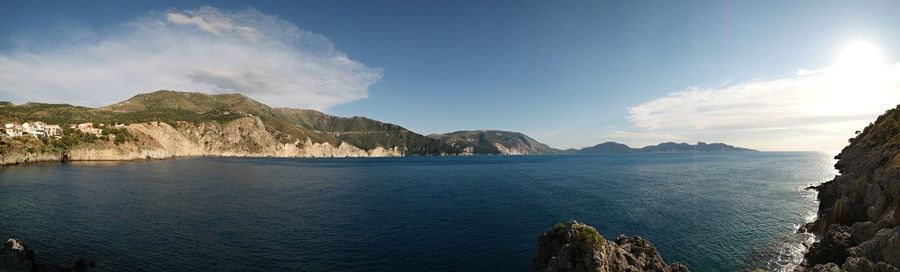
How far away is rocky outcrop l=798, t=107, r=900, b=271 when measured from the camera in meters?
31.4

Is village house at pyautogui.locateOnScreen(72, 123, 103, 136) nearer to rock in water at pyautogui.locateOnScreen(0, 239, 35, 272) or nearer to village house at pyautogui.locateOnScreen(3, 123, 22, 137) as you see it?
village house at pyautogui.locateOnScreen(3, 123, 22, 137)

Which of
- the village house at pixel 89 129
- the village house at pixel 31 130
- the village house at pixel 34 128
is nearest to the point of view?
the village house at pixel 31 130

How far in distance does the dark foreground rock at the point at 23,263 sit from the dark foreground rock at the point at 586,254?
141 ft

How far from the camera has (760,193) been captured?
3669 inches

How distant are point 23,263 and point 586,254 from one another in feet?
158

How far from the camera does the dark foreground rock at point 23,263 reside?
32.1 meters

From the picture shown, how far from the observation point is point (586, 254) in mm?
30547

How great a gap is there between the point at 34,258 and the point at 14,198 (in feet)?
159

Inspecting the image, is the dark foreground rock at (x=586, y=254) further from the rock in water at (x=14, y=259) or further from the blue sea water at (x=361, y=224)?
the rock in water at (x=14, y=259)

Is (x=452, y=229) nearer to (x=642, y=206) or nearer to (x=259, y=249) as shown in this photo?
(x=259, y=249)

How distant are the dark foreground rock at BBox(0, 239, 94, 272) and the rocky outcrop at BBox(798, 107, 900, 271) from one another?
67.4 m

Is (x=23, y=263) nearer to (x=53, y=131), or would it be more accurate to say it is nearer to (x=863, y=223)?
(x=863, y=223)

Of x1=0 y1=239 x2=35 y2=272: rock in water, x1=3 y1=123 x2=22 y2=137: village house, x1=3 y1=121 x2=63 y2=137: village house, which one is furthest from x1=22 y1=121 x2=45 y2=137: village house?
x1=0 y1=239 x2=35 y2=272: rock in water

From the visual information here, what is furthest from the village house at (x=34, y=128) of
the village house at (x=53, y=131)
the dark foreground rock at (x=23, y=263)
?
the dark foreground rock at (x=23, y=263)
